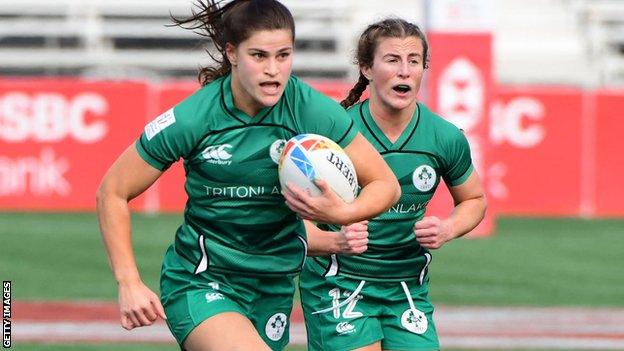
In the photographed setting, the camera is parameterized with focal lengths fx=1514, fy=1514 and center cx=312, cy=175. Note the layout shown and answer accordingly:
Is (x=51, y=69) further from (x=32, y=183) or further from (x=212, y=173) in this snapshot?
(x=212, y=173)

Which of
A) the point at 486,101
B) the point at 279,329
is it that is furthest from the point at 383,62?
the point at 486,101

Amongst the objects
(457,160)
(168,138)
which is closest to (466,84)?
(457,160)

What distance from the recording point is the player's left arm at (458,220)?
6367 mm

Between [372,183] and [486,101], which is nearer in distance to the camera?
[372,183]

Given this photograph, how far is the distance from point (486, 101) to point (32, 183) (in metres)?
6.29

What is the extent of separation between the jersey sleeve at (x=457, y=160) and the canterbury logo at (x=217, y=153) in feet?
4.21

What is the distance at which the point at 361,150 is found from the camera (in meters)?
5.86

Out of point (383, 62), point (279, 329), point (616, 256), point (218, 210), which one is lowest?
point (616, 256)

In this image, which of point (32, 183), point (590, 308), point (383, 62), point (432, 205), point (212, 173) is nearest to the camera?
point (212, 173)

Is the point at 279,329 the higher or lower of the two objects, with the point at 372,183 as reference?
lower

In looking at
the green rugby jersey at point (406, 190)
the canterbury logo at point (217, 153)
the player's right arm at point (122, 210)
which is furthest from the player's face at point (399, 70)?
the player's right arm at point (122, 210)

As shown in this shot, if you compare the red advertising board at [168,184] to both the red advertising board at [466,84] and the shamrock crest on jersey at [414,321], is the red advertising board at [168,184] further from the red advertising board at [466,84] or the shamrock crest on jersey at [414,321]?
the shamrock crest on jersey at [414,321]

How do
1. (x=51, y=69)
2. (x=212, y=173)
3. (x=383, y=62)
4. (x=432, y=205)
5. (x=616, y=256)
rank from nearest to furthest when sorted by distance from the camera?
(x=212, y=173)
(x=383, y=62)
(x=616, y=256)
(x=432, y=205)
(x=51, y=69)

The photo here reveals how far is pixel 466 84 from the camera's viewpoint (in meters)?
19.5
